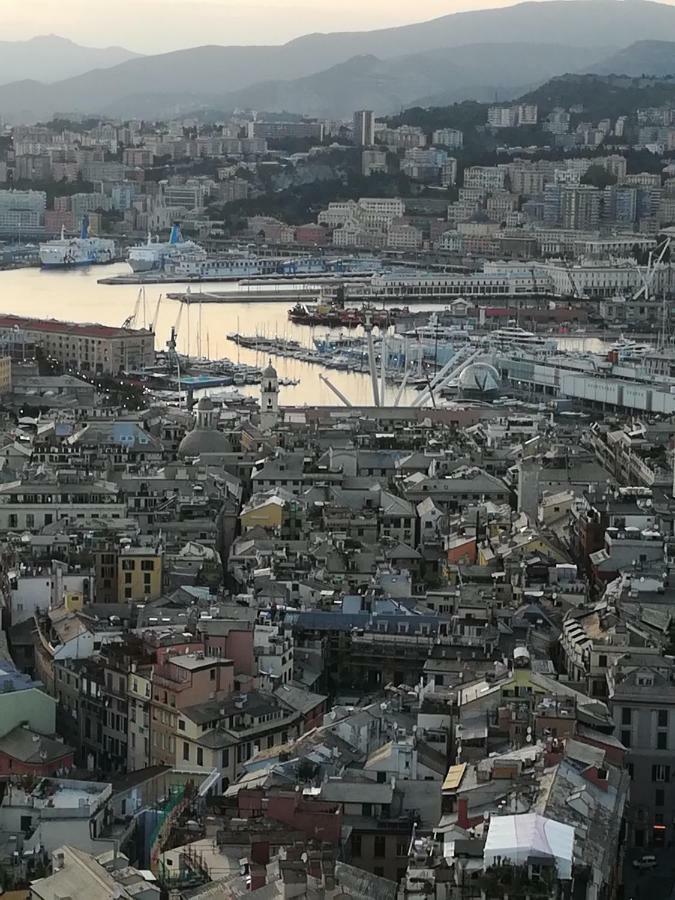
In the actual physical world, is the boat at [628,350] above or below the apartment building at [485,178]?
above

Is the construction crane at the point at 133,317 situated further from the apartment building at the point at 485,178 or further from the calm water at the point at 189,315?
the apartment building at the point at 485,178

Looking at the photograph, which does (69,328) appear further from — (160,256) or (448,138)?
(448,138)

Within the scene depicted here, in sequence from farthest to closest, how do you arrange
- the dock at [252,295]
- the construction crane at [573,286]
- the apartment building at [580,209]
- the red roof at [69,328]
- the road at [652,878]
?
the apartment building at [580,209]
the construction crane at [573,286]
the dock at [252,295]
the red roof at [69,328]
the road at [652,878]

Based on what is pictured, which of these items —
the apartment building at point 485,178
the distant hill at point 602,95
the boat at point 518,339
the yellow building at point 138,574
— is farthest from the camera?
the distant hill at point 602,95

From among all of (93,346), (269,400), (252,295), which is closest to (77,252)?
(252,295)

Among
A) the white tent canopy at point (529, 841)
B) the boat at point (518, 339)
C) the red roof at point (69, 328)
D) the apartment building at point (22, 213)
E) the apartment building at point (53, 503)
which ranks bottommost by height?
the apartment building at point (22, 213)

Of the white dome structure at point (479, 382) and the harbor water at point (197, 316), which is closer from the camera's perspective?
the white dome structure at point (479, 382)

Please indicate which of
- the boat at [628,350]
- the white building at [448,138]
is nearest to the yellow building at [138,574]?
the boat at [628,350]
